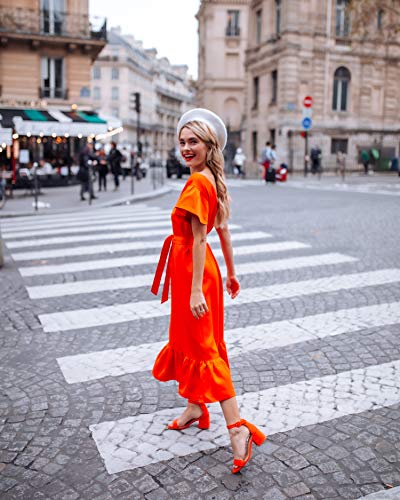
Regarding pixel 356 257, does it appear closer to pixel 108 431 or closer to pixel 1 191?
pixel 108 431

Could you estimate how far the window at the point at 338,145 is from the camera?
37.7 metres

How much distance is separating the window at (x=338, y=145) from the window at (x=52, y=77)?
18811 millimetres

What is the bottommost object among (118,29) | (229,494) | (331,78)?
(229,494)

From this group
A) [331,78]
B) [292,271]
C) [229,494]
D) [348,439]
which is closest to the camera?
[229,494]

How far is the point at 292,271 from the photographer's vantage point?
7.36m

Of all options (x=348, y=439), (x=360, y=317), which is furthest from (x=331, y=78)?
(x=348, y=439)

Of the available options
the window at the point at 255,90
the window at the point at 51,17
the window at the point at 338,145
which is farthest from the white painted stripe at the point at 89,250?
the window at the point at 255,90

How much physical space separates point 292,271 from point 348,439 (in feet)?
13.9

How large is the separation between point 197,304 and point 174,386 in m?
1.27

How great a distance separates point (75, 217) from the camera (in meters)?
13.2

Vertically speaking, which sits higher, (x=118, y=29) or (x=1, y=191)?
(x=118, y=29)

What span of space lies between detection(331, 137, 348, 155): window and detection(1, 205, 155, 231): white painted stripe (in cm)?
2490

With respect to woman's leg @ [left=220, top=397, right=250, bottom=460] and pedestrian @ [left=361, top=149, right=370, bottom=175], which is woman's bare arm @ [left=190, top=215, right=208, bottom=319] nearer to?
woman's leg @ [left=220, top=397, right=250, bottom=460]

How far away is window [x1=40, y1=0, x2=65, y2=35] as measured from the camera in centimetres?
2609
